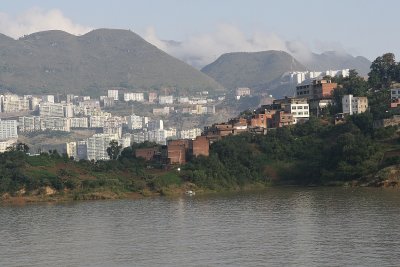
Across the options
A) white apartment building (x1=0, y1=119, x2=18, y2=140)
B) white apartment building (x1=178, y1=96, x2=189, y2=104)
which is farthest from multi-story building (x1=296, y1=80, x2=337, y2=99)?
white apartment building (x1=178, y1=96, x2=189, y2=104)

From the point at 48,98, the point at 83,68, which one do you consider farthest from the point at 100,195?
the point at 83,68

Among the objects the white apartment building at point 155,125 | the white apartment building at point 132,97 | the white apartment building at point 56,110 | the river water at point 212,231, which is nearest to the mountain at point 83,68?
the white apartment building at point 132,97

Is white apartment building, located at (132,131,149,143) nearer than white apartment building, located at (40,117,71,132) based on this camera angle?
Yes

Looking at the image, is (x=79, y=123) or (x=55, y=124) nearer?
(x=55, y=124)

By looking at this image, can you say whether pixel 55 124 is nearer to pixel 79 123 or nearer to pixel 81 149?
pixel 79 123

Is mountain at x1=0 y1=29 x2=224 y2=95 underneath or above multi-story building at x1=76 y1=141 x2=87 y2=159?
above

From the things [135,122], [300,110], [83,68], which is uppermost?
[83,68]

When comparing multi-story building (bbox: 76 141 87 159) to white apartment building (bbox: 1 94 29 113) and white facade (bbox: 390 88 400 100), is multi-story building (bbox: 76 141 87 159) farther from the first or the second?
white apartment building (bbox: 1 94 29 113)
